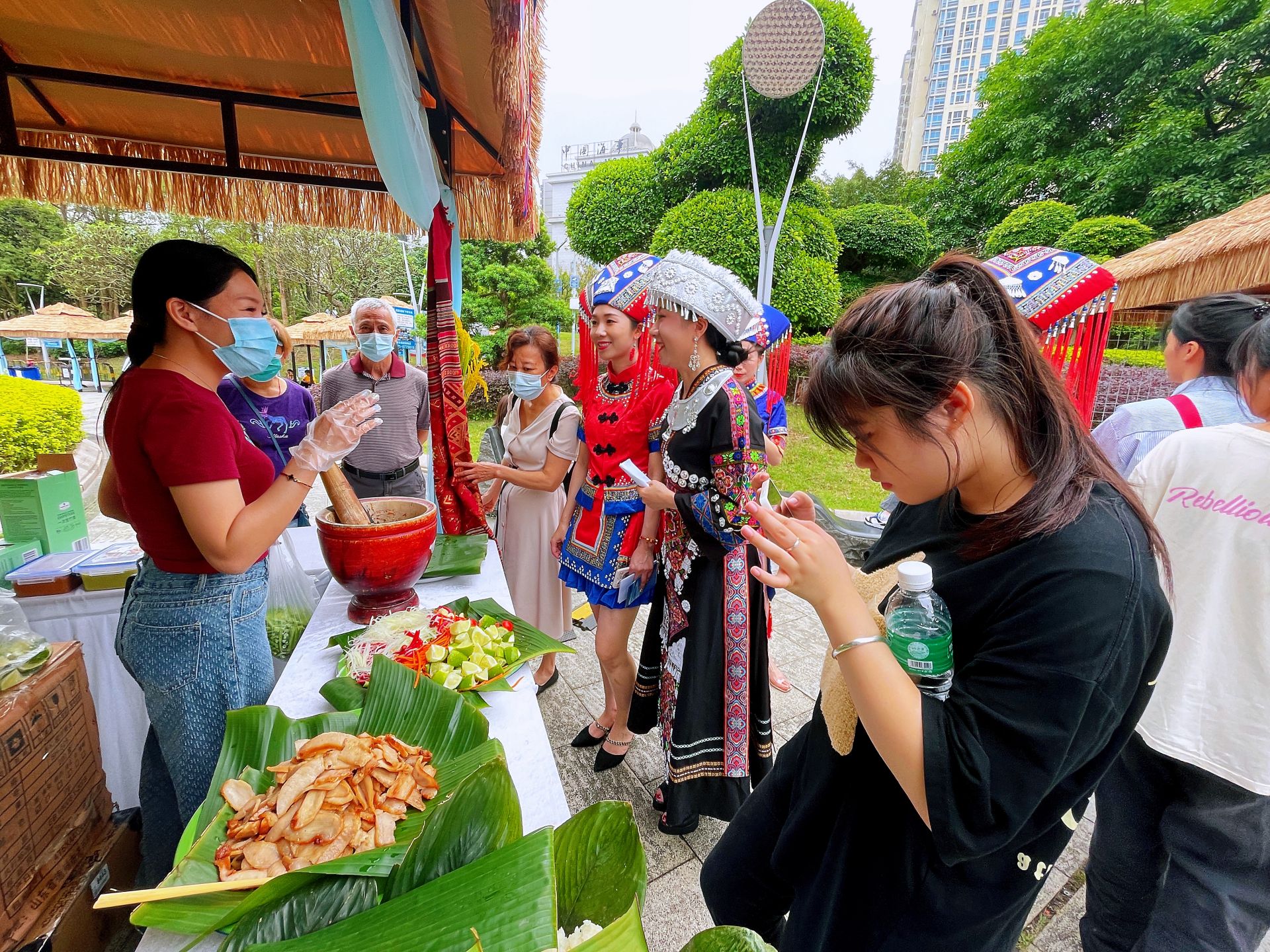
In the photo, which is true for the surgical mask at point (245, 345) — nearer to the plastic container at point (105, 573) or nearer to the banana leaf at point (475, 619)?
the banana leaf at point (475, 619)

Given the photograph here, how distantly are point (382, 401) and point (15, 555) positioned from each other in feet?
5.82

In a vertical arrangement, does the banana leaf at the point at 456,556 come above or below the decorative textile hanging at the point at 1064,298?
below

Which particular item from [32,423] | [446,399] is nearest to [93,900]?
[446,399]

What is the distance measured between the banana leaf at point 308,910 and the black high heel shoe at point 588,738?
193 centimetres

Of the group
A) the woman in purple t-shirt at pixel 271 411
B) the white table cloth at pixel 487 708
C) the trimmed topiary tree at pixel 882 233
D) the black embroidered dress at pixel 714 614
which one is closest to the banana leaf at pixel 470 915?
the white table cloth at pixel 487 708

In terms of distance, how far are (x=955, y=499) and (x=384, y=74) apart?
1.86m

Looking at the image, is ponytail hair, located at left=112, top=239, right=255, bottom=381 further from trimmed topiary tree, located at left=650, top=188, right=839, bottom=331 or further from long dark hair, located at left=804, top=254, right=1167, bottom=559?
trimmed topiary tree, located at left=650, top=188, right=839, bottom=331

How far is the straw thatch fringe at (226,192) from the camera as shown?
2480 millimetres

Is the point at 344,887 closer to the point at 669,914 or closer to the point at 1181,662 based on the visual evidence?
the point at 669,914

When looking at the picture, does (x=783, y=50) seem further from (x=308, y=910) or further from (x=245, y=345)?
(x=308, y=910)

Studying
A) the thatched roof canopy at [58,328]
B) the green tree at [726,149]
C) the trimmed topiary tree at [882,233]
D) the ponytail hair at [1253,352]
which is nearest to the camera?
the ponytail hair at [1253,352]

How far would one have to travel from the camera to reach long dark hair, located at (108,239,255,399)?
1.33 m

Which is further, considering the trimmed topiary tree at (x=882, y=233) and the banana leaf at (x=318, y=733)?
the trimmed topiary tree at (x=882, y=233)

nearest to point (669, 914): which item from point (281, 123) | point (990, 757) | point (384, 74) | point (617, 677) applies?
point (617, 677)
